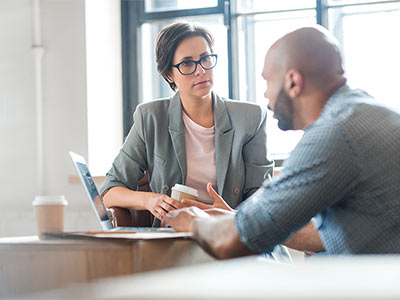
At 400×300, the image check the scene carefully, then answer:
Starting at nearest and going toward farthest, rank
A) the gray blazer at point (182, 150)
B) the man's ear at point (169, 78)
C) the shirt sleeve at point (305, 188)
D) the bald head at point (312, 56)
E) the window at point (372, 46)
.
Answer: the shirt sleeve at point (305, 188) < the bald head at point (312, 56) < the gray blazer at point (182, 150) < the man's ear at point (169, 78) < the window at point (372, 46)

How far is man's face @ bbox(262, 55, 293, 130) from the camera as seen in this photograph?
135 cm

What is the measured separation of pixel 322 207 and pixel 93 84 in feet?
7.93

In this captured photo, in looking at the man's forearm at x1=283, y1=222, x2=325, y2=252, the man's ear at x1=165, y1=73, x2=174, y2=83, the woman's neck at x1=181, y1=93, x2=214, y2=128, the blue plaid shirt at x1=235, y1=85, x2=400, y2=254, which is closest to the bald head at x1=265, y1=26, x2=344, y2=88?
the blue plaid shirt at x1=235, y1=85, x2=400, y2=254

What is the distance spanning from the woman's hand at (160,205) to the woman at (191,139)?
0.09 m

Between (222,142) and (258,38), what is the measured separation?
1.51 metres

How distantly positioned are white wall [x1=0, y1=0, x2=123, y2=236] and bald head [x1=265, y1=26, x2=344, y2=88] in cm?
213

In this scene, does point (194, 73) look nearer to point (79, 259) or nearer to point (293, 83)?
point (293, 83)

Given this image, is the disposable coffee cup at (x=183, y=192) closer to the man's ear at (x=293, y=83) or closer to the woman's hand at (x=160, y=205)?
the woman's hand at (x=160, y=205)

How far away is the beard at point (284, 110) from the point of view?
1.35 meters

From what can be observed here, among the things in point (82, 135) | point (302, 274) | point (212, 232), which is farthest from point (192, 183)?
point (302, 274)

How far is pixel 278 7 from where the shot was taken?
3.41 metres

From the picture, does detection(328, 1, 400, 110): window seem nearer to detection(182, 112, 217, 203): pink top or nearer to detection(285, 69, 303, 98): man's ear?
detection(182, 112, 217, 203): pink top

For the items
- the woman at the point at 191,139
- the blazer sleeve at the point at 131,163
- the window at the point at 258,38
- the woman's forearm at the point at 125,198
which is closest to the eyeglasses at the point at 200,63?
the woman at the point at 191,139

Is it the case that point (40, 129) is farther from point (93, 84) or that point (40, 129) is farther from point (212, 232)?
point (212, 232)
